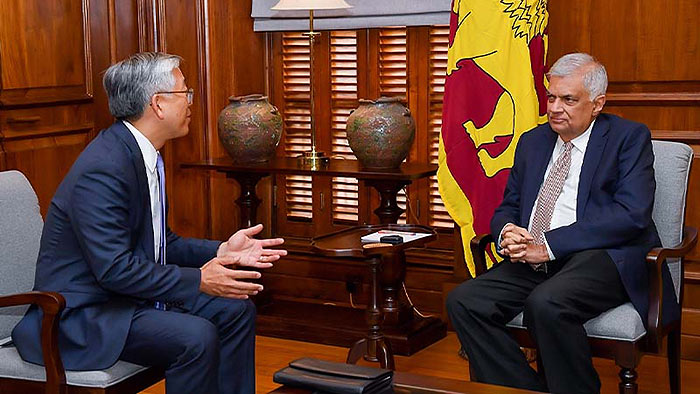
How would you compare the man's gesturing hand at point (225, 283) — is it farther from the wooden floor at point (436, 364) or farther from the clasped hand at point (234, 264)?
the wooden floor at point (436, 364)

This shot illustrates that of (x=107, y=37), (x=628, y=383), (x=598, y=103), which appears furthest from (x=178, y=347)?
(x=107, y=37)

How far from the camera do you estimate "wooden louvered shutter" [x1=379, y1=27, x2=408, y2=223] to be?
5.00 m

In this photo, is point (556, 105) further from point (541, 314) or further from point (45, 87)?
point (45, 87)

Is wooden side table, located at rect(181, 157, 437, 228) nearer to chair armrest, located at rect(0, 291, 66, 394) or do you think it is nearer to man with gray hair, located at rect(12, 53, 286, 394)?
man with gray hair, located at rect(12, 53, 286, 394)

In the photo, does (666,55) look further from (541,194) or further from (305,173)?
(305,173)

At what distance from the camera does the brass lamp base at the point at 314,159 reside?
15.6 ft

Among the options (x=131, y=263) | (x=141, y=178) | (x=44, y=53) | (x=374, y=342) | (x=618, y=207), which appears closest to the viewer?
(x=131, y=263)

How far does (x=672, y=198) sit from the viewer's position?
11.6ft

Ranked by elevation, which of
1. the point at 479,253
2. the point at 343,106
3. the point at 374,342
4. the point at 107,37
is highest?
the point at 107,37

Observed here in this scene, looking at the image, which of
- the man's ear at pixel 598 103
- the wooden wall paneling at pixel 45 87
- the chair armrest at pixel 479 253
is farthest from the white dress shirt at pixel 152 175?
the wooden wall paneling at pixel 45 87

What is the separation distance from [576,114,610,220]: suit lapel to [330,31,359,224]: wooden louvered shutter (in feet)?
6.12

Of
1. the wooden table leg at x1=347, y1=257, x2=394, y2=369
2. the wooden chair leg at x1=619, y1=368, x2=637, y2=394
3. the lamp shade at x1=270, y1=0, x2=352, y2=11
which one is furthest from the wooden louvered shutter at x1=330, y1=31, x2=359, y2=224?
the wooden chair leg at x1=619, y1=368, x2=637, y2=394

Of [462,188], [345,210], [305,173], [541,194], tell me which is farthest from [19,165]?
[541,194]

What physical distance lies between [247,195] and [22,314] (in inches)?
73.3
